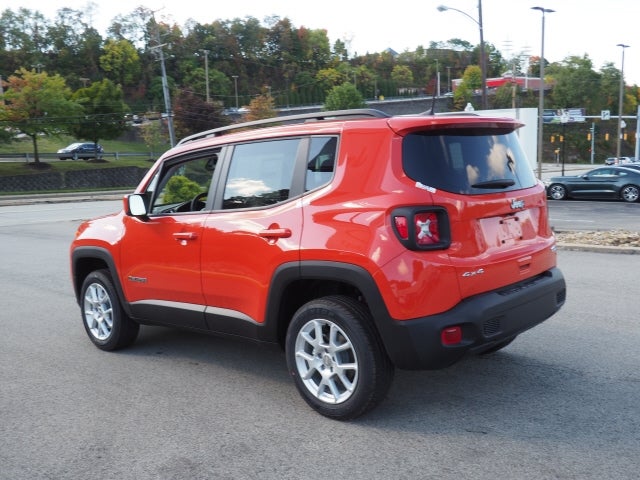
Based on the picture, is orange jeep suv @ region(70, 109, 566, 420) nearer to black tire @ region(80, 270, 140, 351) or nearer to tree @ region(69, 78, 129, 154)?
black tire @ region(80, 270, 140, 351)

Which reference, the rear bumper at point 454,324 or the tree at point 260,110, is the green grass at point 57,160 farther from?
the rear bumper at point 454,324

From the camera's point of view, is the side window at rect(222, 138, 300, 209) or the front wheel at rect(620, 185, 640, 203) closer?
the side window at rect(222, 138, 300, 209)

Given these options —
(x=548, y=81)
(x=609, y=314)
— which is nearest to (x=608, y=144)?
(x=548, y=81)

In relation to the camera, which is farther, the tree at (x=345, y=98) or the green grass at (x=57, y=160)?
the tree at (x=345, y=98)

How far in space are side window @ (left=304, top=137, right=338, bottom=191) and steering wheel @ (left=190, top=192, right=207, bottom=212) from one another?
1.09 meters

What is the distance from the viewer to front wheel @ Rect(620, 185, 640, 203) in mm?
23266

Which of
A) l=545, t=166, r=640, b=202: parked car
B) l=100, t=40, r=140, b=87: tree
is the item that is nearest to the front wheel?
l=545, t=166, r=640, b=202: parked car

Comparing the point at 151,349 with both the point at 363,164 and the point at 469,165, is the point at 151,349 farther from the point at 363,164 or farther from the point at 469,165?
the point at 469,165

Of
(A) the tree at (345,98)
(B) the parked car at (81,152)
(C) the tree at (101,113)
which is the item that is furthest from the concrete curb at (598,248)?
(A) the tree at (345,98)

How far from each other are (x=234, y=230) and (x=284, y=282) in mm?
586

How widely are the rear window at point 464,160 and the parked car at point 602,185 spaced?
A: 21290mm

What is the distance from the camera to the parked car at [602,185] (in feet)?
76.6

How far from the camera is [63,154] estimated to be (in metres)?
66.2

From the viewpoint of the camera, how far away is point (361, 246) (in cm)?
374
